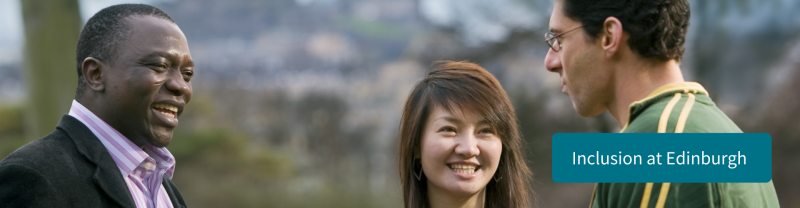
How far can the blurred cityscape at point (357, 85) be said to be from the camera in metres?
9.16

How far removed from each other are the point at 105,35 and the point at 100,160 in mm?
453

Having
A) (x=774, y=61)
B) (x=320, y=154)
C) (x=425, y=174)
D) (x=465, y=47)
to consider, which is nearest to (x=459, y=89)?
(x=425, y=174)

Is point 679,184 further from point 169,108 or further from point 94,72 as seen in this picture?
point 94,72

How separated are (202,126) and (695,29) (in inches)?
291

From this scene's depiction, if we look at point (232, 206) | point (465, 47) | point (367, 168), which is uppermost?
point (465, 47)

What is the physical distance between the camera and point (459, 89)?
117 inches

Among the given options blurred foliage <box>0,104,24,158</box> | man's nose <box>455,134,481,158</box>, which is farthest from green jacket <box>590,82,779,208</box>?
blurred foliage <box>0,104,24,158</box>

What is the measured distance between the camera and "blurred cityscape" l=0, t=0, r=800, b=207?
9.16 m

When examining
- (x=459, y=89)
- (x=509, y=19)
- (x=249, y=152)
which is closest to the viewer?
(x=459, y=89)

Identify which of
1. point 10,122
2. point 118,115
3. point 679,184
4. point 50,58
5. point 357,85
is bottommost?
point 679,184

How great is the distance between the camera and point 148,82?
2.31 m

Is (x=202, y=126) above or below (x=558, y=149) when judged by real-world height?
above

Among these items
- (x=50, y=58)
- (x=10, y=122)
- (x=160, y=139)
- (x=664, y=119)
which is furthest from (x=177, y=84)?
(x=10, y=122)

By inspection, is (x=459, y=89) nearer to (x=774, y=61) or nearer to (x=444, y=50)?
(x=444, y=50)
